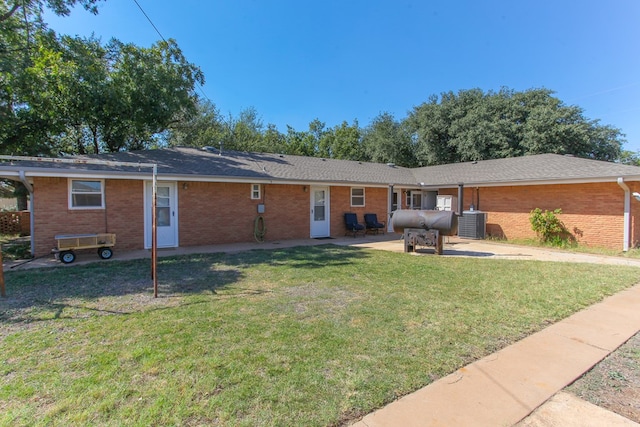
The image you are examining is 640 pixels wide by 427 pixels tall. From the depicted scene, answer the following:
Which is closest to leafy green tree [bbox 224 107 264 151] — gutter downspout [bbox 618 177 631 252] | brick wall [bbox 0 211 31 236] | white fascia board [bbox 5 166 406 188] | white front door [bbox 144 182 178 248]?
brick wall [bbox 0 211 31 236]

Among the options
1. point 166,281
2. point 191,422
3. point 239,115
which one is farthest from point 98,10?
point 239,115

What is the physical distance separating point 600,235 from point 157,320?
13594 mm

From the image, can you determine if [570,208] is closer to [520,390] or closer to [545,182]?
[545,182]

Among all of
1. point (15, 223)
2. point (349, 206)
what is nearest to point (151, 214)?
point (349, 206)

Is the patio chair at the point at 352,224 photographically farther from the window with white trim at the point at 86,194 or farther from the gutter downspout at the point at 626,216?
the window with white trim at the point at 86,194

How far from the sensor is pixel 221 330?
4000 mm

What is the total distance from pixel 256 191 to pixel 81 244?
5.77m

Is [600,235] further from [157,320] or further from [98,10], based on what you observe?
[98,10]

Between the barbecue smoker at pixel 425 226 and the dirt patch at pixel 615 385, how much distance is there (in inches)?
248

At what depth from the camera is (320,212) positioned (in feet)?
46.6

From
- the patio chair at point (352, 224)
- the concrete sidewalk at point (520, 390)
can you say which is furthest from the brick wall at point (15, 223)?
the concrete sidewalk at point (520, 390)

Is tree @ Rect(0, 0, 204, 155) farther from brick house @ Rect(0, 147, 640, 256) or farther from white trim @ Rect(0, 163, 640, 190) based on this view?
white trim @ Rect(0, 163, 640, 190)

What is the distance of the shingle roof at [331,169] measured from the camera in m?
10.5

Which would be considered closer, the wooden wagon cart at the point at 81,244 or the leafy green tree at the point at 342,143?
the wooden wagon cart at the point at 81,244
